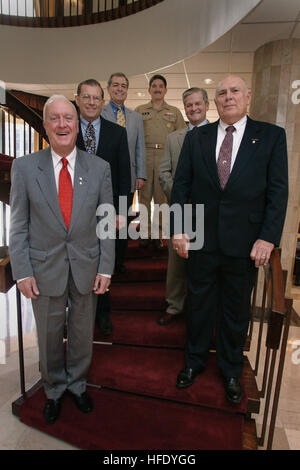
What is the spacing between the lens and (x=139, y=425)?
1.76 meters

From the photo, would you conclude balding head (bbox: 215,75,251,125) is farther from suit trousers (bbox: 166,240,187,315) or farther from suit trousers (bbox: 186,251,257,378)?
suit trousers (bbox: 166,240,187,315)

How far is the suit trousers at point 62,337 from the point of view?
171 cm

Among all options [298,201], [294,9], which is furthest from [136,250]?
[294,9]

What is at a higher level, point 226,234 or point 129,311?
point 226,234

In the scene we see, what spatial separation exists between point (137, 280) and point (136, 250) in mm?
373

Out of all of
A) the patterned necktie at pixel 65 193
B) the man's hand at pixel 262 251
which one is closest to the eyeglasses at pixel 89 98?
the patterned necktie at pixel 65 193

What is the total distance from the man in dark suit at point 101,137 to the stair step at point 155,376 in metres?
0.93

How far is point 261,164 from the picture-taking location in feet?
5.32

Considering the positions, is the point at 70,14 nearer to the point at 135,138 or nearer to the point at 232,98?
the point at 135,138

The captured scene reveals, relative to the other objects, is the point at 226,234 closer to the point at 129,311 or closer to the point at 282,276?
the point at 282,276

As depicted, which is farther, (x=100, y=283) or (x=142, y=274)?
(x=142, y=274)

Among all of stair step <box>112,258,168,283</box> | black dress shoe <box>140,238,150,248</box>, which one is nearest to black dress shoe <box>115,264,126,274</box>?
stair step <box>112,258,168,283</box>

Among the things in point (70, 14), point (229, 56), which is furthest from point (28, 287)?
point (70, 14)

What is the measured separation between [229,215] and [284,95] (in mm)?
2759
